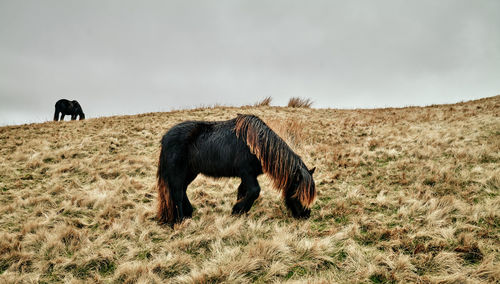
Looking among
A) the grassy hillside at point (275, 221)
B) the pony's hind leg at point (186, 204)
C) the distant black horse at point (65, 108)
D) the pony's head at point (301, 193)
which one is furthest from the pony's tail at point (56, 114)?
the pony's head at point (301, 193)

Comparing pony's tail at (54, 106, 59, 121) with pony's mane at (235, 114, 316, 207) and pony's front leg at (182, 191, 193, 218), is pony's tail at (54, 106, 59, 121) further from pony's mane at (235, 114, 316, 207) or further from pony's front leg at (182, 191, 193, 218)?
pony's mane at (235, 114, 316, 207)

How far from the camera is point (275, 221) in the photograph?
400cm

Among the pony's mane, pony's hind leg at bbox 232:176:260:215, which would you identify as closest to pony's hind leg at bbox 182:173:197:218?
pony's hind leg at bbox 232:176:260:215

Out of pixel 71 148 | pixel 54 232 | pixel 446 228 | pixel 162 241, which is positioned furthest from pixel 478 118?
pixel 71 148

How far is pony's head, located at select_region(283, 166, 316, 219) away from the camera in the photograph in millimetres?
3807

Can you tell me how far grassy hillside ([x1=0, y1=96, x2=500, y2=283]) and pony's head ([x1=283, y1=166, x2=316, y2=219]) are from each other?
10.4 inches

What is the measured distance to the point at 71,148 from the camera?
8.55 metres

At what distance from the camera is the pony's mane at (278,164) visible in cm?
382

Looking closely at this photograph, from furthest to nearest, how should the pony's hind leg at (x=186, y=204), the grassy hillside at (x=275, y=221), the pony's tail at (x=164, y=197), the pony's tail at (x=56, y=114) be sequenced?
the pony's tail at (x=56, y=114)
the pony's hind leg at (x=186, y=204)
the pony's tail at (x=164, y=197)
the grassy hillside at (x=275, y=221)

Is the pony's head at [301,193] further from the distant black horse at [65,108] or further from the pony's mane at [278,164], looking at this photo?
the distant black horse at [65,108]

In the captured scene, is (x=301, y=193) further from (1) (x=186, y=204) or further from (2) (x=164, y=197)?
(2) (x=164, y=197)

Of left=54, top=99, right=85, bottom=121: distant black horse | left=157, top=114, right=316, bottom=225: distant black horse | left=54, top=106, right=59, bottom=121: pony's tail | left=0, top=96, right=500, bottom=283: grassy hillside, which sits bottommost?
left=0, top=96, right=500, bottom=283: grassy hillside

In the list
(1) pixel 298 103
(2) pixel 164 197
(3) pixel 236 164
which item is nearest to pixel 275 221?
(3) pixel 236 164

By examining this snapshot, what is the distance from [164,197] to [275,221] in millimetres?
1910
